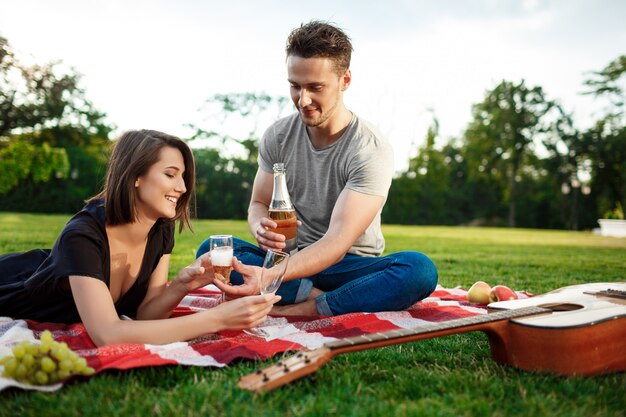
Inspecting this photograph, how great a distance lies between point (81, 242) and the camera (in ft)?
8.87

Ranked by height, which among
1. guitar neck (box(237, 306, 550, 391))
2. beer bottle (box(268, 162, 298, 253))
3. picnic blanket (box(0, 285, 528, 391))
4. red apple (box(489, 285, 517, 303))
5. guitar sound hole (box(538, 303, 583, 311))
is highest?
beer bottle (box(268, 162, 298, 253))

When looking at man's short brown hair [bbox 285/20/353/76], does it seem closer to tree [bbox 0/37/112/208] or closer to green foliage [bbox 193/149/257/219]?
tree [bbox 0/37/112/208]

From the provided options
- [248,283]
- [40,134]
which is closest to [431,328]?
[248,283]

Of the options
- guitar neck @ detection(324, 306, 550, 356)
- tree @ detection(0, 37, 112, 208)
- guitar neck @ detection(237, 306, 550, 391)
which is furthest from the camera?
tree @ detection(0, 37, 112, 208)

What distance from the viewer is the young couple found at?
2.65 metres

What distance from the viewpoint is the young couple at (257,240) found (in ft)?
8.68

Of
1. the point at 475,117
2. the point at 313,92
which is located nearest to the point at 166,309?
the point at 313,92

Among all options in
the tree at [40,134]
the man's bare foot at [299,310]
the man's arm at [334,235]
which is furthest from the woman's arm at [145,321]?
the tree at [40,134]

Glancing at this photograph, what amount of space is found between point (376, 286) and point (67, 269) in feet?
6.18

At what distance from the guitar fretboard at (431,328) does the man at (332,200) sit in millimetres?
949

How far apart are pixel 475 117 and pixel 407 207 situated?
10.4 metres

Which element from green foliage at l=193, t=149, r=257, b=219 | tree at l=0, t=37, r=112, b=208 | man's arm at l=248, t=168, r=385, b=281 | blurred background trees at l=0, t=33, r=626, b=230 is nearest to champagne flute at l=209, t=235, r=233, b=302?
man's arm at l=248, t=168, r=385, b=281

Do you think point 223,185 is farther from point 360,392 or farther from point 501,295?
point 360,392

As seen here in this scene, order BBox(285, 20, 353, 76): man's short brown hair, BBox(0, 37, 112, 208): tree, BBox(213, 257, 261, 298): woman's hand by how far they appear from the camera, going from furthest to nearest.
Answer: BBox(0, 37, 112, 208): tree, BBox(285, 20, 353, 76): man's short brown hair, BBox(213, 257, 261, 298): woman's hand
